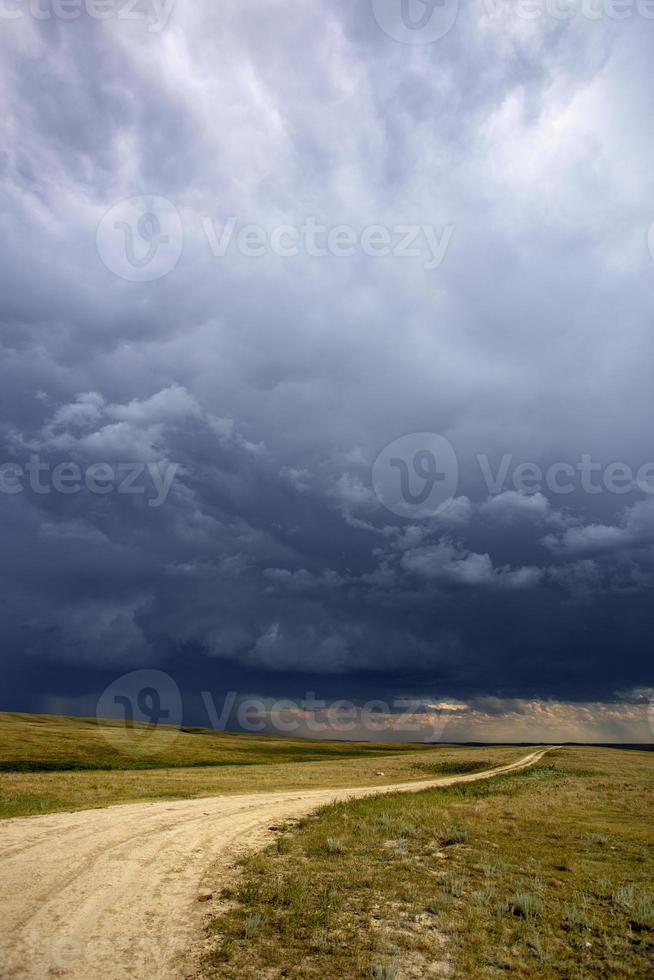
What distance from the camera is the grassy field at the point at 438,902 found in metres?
10.6

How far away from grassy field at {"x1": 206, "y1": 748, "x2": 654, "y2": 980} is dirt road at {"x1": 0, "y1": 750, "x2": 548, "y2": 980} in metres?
0.96

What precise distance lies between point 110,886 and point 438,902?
792 centimetres

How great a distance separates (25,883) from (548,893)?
1332 centimetres

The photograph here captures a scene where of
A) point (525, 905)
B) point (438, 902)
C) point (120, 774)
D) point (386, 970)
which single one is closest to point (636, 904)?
point (525, 905)

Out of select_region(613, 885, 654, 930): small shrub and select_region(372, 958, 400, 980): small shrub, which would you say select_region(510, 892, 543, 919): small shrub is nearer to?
select_region(613, 885, 654, 930): small shrub

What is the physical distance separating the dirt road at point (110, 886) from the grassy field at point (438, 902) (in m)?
0.96

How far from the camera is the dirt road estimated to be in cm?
962

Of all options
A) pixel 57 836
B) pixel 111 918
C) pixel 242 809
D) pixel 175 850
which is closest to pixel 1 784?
pixel 242 809

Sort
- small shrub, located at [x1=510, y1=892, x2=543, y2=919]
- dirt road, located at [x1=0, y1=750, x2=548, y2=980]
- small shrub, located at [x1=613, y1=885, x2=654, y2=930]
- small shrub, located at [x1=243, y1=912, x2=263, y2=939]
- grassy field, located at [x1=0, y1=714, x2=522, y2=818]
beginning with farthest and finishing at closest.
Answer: grassy field, located at [x1=0, y1=714, x2=522, y2=818]
small shrub, located at [x1=510, y1=892, x2=543, y2=919]
small shrub, located at [x1=613, y1=885, x2=654, y2=930]
small shrub, located at [x1=243, y1=912, x2=263, y2=939]
dirt road, located at [x1=0, y1=750, x2=548, y2=980]

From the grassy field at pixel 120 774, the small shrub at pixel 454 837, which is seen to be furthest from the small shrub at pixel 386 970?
the grassy field at pixel 120 774

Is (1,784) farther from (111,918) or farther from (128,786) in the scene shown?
(111,918)

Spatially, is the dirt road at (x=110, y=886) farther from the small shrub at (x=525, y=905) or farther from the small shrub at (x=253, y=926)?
the small shrub at (x=525, y=905)

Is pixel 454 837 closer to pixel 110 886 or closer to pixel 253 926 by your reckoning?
pixel 253 926

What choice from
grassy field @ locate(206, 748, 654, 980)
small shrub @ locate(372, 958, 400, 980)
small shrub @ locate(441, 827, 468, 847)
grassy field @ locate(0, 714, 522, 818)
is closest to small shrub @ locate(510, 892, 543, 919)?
grassy field @ locate(206, 748, 654, 980)
